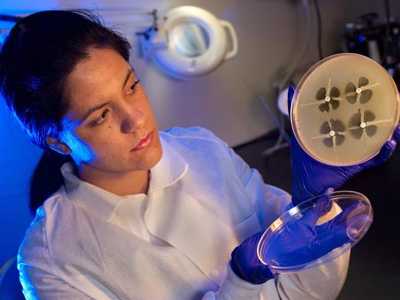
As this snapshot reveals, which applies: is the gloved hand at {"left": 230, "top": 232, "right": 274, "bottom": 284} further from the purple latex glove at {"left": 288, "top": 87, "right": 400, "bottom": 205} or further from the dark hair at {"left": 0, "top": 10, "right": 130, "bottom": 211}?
the dark hair at {"left": 0, "top": 10, "right": 130, "bottom": 211}

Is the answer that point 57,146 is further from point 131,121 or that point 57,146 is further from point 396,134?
point 396,134

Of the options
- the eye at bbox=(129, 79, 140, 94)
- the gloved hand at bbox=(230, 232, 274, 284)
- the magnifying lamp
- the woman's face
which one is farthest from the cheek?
the magnifying lamp

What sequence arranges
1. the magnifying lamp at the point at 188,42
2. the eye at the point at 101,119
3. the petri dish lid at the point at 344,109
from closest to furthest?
the petri dish lid at the point at 344,109 → the eye at the point at 101,119 → the magnifying lamp at the point at 188,42

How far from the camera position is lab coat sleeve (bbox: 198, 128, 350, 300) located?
644mm

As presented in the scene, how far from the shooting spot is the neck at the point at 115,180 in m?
0.78

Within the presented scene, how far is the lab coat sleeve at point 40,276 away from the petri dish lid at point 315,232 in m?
0.31

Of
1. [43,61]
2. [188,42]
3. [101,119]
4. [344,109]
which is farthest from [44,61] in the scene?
Answer: [188,42]

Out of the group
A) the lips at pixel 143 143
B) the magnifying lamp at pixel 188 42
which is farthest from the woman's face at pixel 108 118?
the magnifying lamp at pixel 188 42

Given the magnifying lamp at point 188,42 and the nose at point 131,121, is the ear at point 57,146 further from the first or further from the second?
the magnifying lamp at point 188,42

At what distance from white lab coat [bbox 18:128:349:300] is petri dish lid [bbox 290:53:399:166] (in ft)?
0.76

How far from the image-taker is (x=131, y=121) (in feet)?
2.29

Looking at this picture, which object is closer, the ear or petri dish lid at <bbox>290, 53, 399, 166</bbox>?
petri dish lid at <bbox>290, 53, 399, 166</bbox>

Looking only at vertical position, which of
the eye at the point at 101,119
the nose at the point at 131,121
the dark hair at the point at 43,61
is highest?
the dark hair at the point at 43,61

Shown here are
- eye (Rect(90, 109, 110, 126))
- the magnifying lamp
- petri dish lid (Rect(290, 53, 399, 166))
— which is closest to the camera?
petri dish lid (Rect(290, 53, 399, 166))
